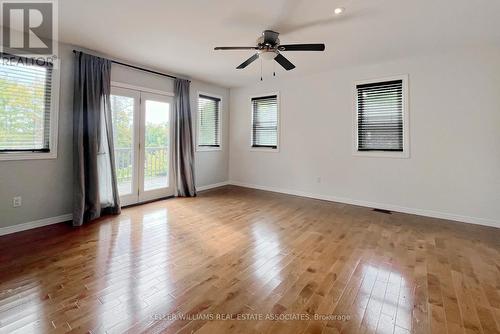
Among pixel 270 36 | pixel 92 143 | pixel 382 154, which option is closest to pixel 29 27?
pixel 92 143

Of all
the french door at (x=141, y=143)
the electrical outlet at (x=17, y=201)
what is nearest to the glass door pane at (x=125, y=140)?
the french door at (x=141, y=143)

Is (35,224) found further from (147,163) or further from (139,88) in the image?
(139,88)

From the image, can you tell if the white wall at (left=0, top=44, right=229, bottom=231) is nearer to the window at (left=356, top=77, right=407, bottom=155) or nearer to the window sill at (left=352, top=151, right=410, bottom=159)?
the window at (left=356, top=77, right=407, bottom=155)

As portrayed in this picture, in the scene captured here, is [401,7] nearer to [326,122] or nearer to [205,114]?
[326,122]

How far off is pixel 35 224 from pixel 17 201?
400mm

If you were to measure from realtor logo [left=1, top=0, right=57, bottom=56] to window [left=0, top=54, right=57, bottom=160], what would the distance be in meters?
0.17

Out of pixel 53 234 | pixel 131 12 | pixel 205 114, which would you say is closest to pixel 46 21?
pixel 131 12

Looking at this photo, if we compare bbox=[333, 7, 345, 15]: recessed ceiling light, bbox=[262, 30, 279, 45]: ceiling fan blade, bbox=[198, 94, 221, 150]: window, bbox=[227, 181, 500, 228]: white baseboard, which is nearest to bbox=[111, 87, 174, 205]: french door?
bbox=[198, 94, 221, 150]: window

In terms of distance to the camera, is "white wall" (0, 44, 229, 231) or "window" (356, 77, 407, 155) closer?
"white wall" (0, 44, 229, 231)

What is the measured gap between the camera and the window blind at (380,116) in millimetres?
4281

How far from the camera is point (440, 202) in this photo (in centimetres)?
392

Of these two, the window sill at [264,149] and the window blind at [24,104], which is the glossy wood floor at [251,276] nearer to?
the window blind at [24,104]

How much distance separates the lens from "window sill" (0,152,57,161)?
122 inches

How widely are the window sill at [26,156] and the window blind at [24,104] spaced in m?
0.06
